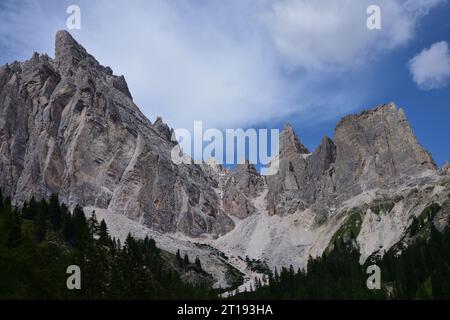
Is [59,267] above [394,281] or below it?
above

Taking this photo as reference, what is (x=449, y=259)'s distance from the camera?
16388 cm

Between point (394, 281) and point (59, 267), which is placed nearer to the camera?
point (59, 267)

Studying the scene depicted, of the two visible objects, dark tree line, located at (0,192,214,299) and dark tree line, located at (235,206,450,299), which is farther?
dark tree line, located at (235,206,450,299)

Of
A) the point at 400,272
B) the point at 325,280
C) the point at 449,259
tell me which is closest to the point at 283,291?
the point at 325,280

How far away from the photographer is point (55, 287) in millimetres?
68062

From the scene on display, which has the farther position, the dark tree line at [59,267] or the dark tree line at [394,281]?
the dark tree line at [394,281]
